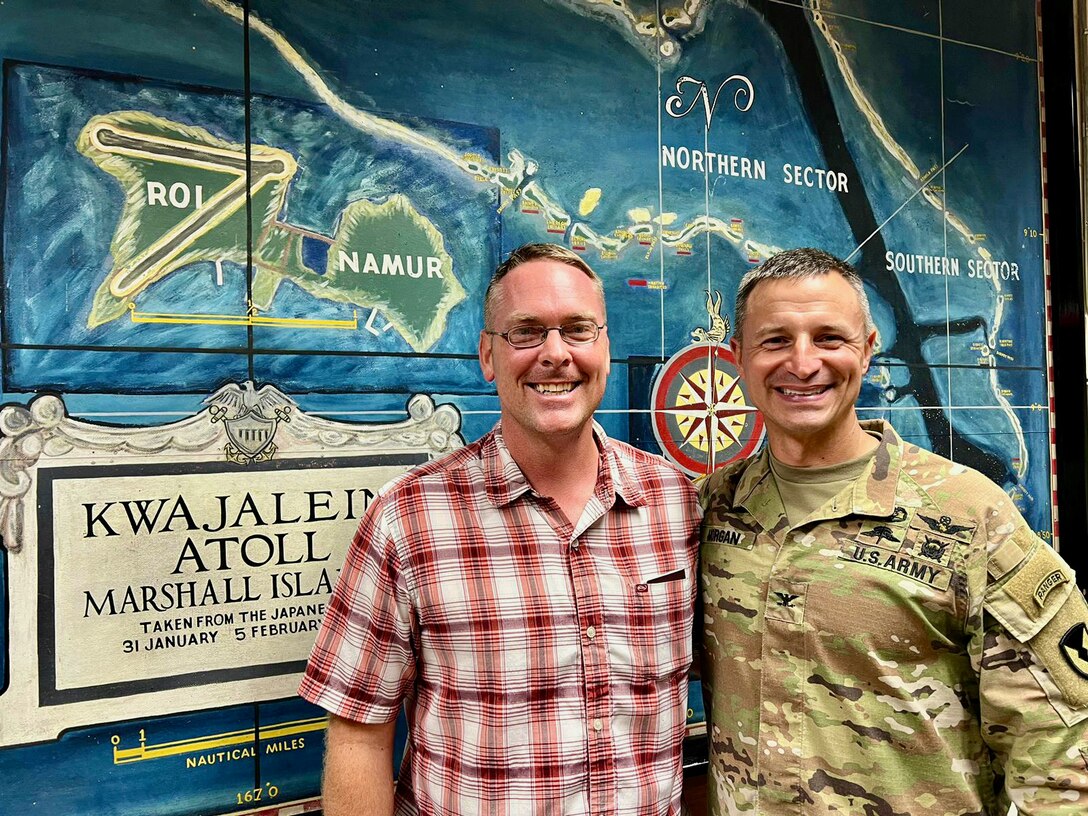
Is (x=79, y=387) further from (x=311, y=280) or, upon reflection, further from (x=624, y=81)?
(x=624, y=81)

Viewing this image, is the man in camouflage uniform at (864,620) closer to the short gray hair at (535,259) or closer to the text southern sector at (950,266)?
the short gray hair at (535,259)

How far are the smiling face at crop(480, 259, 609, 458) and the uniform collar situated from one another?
0.32 meters

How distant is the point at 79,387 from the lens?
137 centimetres

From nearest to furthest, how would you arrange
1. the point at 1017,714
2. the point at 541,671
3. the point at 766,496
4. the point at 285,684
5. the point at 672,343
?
the point at 1017,714, the point at 541,671, the point at 766,496, the point at 285,684, the point at 672,343

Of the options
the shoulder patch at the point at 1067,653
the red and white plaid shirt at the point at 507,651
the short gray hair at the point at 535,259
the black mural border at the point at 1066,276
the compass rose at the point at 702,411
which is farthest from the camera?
the black mural border at the point at 1066,276

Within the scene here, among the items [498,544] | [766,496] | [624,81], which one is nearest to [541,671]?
[498,544]

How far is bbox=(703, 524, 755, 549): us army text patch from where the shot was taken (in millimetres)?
1362

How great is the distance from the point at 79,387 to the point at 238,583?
0.44 m

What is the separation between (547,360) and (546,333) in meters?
0.05

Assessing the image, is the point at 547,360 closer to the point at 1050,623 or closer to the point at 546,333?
the point at 546,333

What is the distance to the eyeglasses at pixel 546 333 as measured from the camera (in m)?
1.31

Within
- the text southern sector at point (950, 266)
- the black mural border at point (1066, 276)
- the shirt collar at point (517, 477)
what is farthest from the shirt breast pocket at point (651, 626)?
the black mural border at point (1066, 276)

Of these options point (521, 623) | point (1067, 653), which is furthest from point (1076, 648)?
point (521, 623)

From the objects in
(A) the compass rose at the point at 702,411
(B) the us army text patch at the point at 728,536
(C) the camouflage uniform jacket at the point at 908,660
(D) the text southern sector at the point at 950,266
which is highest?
(D) the text southern sector at the point at 950,266
